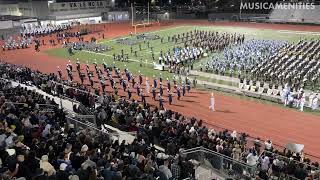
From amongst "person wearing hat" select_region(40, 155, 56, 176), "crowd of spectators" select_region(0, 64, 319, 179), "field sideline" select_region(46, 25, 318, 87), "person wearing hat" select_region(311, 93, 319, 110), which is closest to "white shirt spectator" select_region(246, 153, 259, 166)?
"crowd of spectators" select_region(0, 64, 319, 179)

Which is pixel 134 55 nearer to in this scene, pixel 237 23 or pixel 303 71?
pixel 303 71

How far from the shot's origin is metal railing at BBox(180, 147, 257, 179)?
12734 mm

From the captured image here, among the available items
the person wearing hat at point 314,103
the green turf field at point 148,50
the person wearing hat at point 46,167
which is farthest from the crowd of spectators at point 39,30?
the person wearing hat at point 46,167

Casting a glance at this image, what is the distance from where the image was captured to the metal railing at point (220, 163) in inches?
501

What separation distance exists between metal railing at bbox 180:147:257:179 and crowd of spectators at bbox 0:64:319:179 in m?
0.43

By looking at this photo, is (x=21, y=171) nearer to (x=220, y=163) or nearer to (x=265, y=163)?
(x=220, y=163)

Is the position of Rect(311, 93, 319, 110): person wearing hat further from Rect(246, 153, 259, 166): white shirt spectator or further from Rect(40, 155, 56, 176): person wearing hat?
Rect(40, 155, 56, 176): person wearing hat

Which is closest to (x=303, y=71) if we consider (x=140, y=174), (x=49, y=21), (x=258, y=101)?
(x=258, y=101)

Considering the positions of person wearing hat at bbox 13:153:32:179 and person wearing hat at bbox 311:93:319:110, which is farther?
person wearing hat at bbox 311:93:319:110

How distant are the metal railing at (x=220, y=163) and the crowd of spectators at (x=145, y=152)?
1.41ft

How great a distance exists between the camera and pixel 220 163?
13422mm

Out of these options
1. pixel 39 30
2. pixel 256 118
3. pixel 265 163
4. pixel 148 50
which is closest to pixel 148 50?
pixel 148 50

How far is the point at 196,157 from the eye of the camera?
45.5 feet

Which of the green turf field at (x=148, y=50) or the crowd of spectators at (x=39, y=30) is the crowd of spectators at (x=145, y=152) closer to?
the green turf field at (x=148, y=50)
